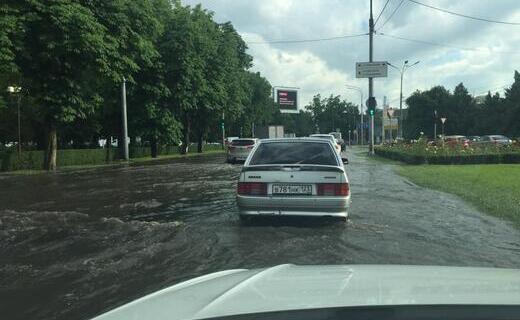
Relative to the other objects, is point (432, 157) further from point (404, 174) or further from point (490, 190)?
point (490, 190)

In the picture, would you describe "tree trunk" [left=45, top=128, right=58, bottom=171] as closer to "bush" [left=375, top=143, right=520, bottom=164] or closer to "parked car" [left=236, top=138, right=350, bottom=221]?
"bush" [left=375, top=143, right=520, bottom=164]

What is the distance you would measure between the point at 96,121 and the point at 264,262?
44103 mm

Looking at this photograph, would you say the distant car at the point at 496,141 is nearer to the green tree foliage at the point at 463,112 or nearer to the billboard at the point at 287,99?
the green tree foliage at the point at 463,112

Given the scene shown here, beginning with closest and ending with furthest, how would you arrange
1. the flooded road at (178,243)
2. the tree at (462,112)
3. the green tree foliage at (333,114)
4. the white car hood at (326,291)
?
the white car hood at (326,291) → the flooded road at (178,243) → the tree at (462,112) → the green tree foliage at (333,114)

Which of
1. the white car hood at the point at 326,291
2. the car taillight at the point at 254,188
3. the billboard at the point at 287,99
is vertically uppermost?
the billboard at the point at 287,99

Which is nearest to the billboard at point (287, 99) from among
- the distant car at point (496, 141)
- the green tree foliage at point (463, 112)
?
the green tree foliage at point (463, 112)

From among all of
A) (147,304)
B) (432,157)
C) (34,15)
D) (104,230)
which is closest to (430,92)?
(432,157)

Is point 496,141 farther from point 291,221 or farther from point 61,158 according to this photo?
point 291,221

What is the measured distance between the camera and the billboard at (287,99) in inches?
4290

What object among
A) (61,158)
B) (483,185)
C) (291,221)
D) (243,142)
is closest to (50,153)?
(61,158)

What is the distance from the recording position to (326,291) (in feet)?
8.11

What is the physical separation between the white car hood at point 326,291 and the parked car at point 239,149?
3330cm

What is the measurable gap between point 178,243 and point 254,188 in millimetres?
1641

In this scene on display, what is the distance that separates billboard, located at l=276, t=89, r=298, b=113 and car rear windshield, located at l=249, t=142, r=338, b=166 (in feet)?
322
